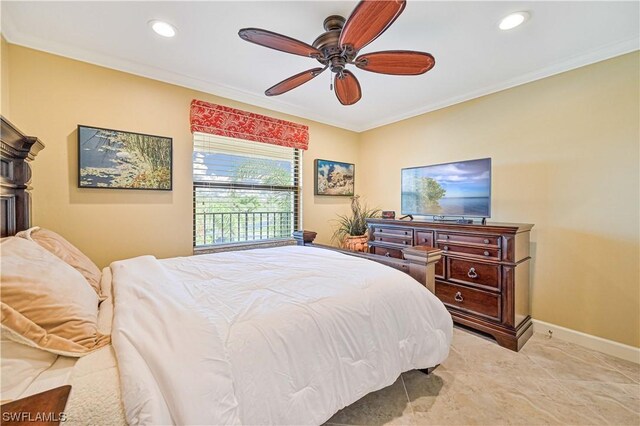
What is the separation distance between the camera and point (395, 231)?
3.15m

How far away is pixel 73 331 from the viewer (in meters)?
0.81

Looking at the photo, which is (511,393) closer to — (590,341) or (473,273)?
(473,273)

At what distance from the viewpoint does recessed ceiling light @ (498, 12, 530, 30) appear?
176cm

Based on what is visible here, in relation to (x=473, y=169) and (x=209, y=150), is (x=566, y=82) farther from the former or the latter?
(x=209, y=150)

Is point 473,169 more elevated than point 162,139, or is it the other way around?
point 162,139

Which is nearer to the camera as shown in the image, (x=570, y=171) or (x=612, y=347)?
(x=612, y=347)

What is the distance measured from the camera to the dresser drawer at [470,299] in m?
2.38

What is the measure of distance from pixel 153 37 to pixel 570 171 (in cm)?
388

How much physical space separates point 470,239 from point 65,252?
3.15 meters

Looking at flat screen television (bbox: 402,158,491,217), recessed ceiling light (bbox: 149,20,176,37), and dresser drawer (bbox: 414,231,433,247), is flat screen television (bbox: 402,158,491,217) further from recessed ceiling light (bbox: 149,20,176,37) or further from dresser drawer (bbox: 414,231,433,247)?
recessed ceiling light (bbox: 149,20,176,37)

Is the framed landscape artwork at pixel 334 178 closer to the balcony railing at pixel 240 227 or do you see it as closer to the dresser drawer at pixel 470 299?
the balcony railing at pixel 240 227

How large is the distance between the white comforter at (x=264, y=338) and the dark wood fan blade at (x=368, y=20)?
143 cm

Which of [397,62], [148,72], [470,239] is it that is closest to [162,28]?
[148,72]

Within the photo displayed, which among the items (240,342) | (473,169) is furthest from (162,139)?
(473,169)
